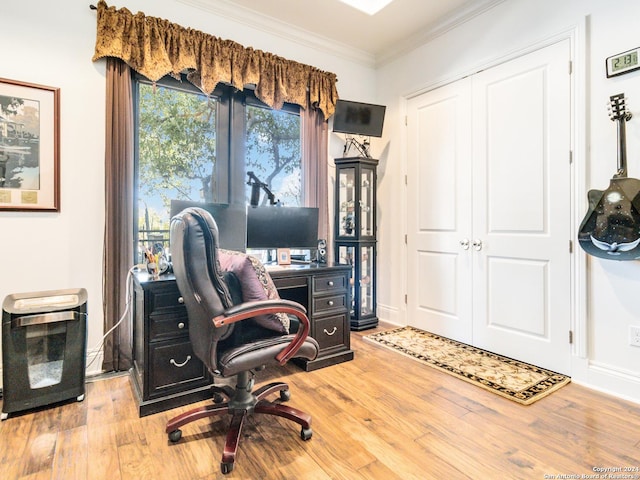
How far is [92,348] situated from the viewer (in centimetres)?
232

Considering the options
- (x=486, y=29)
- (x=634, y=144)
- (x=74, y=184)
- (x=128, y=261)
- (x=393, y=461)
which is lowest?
(x=393, y=461)

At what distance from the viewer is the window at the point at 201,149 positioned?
8.46 feet

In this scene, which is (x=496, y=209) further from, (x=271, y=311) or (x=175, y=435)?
(x=175, y=435)

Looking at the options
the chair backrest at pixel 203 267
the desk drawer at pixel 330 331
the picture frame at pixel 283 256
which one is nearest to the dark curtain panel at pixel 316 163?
the picture frame at pixel 283 256

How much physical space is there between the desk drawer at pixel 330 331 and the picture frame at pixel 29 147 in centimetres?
196

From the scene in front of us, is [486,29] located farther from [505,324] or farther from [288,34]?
[505,324]

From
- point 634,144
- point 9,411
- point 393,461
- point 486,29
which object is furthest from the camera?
point 486,29

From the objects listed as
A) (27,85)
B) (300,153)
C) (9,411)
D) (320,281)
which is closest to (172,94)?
(27,85)

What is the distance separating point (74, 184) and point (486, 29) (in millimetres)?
3349

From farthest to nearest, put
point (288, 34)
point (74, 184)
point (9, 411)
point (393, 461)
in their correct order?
point (288, 34), point (74, 184), point (9, 411), point (393, 461)

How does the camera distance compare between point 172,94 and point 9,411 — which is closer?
point 9,411

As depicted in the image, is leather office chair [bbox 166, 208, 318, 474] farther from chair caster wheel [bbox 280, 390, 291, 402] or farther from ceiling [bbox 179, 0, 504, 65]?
ceiling [bbox 179, 0, 504, 65]

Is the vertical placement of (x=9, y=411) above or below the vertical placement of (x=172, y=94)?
below

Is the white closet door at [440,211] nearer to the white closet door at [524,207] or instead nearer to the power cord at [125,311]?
the white closet door at [524,207]
